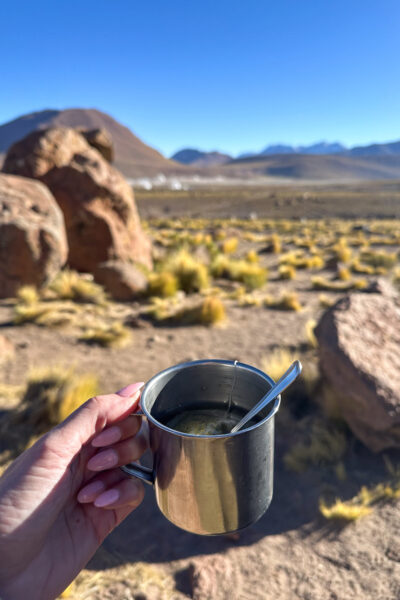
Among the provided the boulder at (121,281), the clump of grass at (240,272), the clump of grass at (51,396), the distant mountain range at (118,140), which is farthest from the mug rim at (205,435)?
the distant mountain range at (118,140)

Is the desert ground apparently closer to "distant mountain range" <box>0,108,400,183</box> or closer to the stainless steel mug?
the stainless steel mug

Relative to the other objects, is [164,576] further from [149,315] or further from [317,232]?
[317,232]

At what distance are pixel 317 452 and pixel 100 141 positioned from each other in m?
9.85

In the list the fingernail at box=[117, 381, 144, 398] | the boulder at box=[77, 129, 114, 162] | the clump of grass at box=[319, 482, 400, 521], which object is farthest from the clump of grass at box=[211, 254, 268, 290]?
the fingernail at box=[117, 381, 144, 398]

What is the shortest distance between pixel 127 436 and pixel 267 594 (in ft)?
4.63

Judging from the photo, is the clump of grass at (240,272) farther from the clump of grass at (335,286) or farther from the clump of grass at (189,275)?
the clump of grass at (335,286)

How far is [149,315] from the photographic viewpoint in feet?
20.6

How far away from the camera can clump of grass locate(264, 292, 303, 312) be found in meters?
6.70

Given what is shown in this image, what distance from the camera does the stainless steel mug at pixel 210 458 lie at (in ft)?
3.29

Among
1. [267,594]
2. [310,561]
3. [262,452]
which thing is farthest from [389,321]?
[262,452]

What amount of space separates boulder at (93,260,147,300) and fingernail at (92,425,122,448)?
594cm

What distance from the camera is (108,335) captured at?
5094 mm

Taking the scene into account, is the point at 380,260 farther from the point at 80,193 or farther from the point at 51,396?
the point at 51,396

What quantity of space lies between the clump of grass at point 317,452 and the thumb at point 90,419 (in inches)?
82.7
